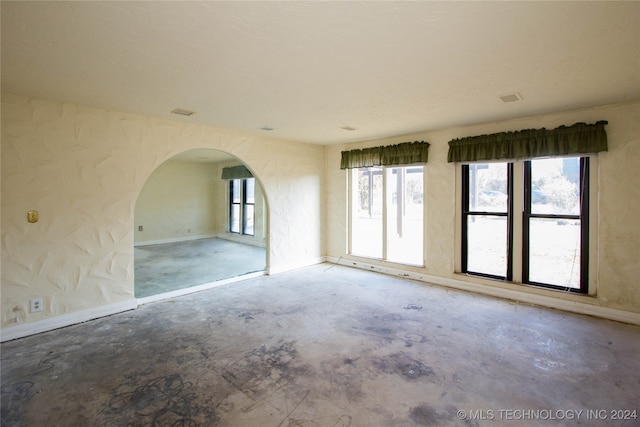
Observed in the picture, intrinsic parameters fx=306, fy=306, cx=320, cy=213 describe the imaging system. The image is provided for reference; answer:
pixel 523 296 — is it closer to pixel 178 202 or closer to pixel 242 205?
pixel 242 205

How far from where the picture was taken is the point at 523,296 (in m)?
4.08

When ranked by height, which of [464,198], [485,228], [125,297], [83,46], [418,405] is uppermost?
[83,46]

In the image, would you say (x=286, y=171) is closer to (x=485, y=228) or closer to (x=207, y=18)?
(x=485, y=228)

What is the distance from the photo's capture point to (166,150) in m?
4.12

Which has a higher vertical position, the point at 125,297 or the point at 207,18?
the point at 207,18

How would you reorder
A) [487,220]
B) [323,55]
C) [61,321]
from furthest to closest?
[487,220], [61,321], [323,55]

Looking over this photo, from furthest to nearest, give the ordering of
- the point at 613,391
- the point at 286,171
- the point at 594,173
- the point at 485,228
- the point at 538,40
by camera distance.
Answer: the point at 286,171, the point at 485,228, the point at 594,173, the point at 613,391, the point at 538,40

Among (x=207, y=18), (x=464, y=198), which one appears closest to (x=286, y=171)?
(x=464, y=198)

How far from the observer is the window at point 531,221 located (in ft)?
12.5

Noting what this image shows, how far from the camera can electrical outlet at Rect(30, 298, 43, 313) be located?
125 inches

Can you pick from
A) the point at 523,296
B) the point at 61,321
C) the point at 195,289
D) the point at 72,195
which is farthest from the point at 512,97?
the point at 61,321

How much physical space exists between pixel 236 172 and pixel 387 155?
17.3ft

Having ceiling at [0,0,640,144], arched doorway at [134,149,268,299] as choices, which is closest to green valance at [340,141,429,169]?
ceiling at [0,0,640,144]

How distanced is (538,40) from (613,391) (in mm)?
2551
